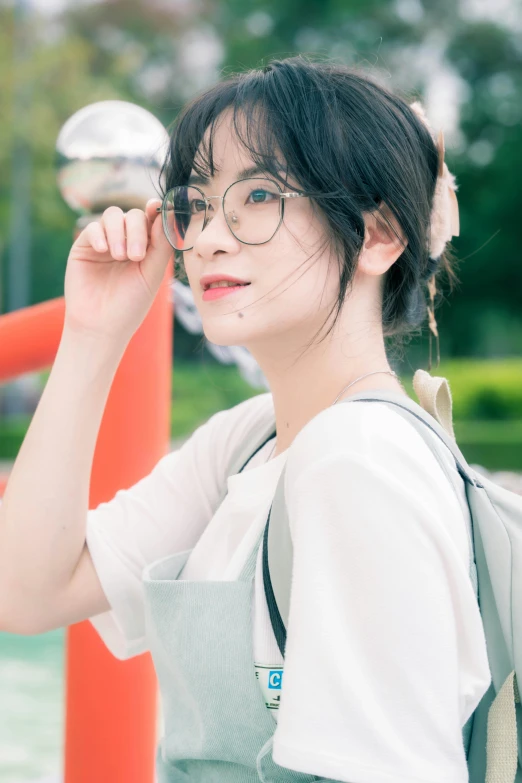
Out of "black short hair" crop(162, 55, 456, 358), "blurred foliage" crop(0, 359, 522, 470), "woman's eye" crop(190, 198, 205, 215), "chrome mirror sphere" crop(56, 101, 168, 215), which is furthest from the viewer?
"blurred foliage" crop(0, 359, 522, 470)

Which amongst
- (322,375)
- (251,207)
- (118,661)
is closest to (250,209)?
(251,207)

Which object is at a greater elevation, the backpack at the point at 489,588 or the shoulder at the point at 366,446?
the shoulder at the point at 366,446

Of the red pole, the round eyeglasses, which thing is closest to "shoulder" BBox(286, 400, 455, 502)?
the round eyeglasses

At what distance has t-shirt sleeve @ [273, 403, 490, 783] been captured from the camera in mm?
934

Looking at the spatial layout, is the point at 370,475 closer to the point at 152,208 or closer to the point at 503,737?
the point at 503,737

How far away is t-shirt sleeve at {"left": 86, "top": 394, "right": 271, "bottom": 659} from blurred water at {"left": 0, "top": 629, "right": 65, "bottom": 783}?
3.21ft

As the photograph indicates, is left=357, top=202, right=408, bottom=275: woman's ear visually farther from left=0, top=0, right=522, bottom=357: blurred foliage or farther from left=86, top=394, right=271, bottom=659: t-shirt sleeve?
left=0, top=0, right=522, bottom=357: blurred foliage

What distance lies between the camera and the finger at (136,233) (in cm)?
146

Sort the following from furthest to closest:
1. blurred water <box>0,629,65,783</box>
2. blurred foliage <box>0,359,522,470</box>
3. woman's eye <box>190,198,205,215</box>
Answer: blurred foliage <box>0,359,522,470</box> < blurred water <box>0,629,65,783</box> < woman's eye <box>190,198,205,215</box>

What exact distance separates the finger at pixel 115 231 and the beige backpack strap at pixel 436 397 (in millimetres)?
515

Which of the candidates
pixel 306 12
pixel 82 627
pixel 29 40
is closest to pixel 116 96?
pixel 29 40

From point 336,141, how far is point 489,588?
24.0 inches

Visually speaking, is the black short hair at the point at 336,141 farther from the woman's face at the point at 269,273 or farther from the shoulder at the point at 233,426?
the shoulder at the point at 233,426

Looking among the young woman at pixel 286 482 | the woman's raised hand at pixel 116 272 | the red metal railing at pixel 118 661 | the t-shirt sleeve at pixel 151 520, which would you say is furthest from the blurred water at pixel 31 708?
the woman's raised hand at pixel 116 272
